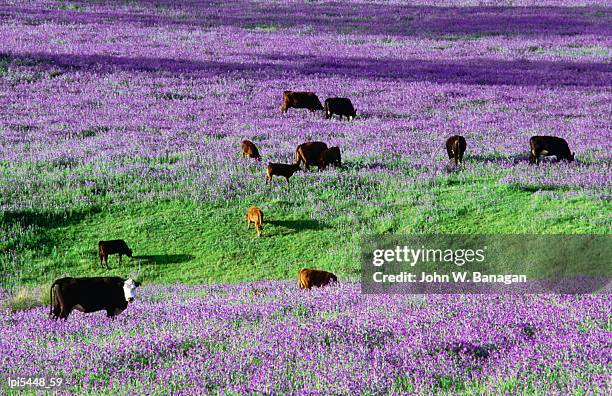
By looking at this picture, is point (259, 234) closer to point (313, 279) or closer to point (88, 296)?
point (313, 279)

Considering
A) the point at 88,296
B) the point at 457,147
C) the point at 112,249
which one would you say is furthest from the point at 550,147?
the point at 88,296

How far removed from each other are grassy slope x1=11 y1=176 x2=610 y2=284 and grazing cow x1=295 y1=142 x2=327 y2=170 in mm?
2455

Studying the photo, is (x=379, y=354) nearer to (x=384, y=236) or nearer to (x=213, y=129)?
(x=384, y=236)

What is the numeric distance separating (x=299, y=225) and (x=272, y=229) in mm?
633

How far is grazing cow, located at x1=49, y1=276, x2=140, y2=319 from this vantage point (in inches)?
411

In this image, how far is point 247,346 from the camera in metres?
8.02

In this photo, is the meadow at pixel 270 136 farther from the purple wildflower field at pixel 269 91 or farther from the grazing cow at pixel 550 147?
the grazing cow at pixel 550 147

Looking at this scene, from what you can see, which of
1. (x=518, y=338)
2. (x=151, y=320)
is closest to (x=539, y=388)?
(x=518, y=338)

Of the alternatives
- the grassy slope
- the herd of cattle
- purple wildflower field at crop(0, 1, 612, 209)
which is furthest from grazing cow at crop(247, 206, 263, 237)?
purple wildflower field at crop(0, 1, 612, 209)

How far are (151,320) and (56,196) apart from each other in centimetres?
1166

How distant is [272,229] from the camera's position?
18859 millimetres

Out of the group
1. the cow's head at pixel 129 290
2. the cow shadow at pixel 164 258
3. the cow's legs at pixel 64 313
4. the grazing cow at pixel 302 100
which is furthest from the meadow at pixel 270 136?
the cow's legs at pixel 64 313

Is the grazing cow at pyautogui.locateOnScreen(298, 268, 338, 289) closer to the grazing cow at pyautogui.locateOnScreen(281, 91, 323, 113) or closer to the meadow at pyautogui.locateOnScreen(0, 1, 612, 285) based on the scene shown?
the meadow at pyautogui.locateOnScreen(0, 1, 612, 285)

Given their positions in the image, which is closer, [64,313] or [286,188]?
[64,313]
